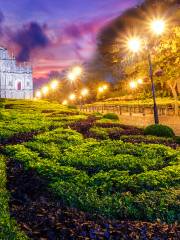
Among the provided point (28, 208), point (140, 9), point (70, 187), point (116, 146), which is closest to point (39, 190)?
point (70, 187)

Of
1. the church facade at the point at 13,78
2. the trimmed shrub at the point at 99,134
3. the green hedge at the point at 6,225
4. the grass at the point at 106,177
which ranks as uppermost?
the church facade at the point at 13,78

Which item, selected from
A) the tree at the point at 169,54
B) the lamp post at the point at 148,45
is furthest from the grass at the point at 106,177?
the tree at the point at 169,54

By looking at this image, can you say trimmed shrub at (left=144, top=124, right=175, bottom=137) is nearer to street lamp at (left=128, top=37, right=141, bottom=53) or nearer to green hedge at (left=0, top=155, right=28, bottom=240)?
street lamp at (left=128, top=37, right=141, bottom=53)

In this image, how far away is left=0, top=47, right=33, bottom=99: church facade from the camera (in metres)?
88.4

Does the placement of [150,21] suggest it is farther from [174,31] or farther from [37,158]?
[37,158]

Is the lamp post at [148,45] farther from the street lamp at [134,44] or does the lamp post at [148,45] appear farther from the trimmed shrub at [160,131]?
the trimmed shrub at [160,131]

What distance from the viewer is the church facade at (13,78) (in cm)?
8838

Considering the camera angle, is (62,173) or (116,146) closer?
(62,173)

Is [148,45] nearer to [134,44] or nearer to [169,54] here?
[134,44]

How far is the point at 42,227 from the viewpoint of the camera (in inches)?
273

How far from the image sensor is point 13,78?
9106cm

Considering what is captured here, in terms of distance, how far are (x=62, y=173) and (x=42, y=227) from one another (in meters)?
3.53

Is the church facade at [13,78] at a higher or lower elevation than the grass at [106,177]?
higher

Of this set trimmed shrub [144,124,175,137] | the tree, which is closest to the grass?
trimmed shrub [144,124,175,137]
